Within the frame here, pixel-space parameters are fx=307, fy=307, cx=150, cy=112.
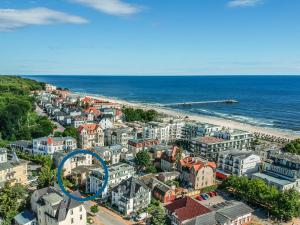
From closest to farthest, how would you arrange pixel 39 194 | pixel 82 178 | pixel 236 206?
pixel 39 194
pixel 236 206
pixel 82 178

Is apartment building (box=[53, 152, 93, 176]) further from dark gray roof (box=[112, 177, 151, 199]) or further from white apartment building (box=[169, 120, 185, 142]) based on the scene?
white apartment building (box=[169, 120, 185, 142])

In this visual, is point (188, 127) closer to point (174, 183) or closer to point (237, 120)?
point (174, 183)

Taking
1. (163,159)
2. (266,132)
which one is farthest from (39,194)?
(266,132)

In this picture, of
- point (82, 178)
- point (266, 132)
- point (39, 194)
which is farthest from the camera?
point (266, 132)

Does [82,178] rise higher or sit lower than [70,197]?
lower

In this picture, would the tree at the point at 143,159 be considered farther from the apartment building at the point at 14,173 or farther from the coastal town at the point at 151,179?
the apartment building at the point at 14,173
